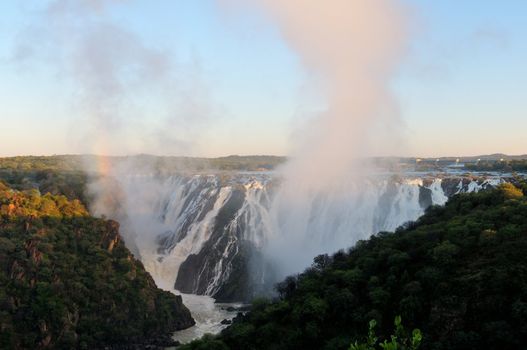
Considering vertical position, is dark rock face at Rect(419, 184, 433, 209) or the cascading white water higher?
dark rock face at Rect(419, 184, 433, 209)

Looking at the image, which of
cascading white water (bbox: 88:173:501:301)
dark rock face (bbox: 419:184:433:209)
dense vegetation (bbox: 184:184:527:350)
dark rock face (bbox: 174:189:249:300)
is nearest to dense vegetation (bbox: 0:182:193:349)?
dark rock face (bbox: 174:189:249:300)

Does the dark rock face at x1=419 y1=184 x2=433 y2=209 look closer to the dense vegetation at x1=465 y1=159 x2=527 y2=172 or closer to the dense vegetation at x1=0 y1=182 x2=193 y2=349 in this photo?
the dense vegetation at x1=465 y1=159 x2=527 y2=172

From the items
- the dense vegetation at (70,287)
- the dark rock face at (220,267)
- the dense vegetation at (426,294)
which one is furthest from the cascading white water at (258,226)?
the dense vegetation at (426,294)

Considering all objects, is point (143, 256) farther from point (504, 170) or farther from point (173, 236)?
point (504, 170)

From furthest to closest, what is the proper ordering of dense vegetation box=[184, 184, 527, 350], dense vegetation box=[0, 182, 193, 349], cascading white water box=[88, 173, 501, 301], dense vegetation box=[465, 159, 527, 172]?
dense vegetation box=[465, 159, 527, 172] < cascading white water box=[88, 173, 501, 301] < dense vegetation box=[0, 182, 193, 349] < dense vegetation box=[184, 184, 527, 350]

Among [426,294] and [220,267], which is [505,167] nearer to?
[220,267]
